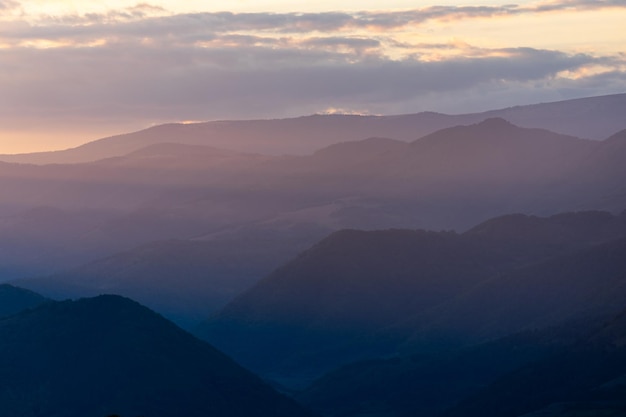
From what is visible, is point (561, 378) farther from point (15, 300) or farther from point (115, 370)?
point (15, 300)

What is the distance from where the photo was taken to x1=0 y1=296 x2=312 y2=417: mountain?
114 meters

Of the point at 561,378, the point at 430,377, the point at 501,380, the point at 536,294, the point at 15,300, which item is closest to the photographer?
the point at 561,378

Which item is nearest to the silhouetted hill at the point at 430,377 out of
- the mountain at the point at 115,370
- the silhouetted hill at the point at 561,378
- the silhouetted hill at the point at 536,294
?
the silhouetted hill at the point at 561,378

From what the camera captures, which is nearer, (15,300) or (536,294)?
(536,294)

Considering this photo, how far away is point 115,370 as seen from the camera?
11775 cm

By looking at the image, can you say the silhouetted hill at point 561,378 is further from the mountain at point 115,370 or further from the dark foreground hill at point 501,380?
the mountain at point 115,370

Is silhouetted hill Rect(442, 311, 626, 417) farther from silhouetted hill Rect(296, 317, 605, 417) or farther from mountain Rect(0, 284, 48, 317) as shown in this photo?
mountain Rect(0, 284, 48, 317)

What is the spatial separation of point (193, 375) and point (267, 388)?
806 cm

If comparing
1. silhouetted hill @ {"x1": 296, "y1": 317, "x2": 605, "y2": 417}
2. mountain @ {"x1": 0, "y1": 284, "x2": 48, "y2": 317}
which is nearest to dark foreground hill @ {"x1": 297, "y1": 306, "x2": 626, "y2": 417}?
silhouetted hill @ {"x1": 296, "y1": 317, "x2": 605, "y2": 417}

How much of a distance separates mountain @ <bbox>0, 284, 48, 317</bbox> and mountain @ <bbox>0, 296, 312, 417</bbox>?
139 feet

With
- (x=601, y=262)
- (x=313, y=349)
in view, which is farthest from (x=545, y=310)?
(x=313, y=349)

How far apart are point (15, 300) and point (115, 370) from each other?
65112 mm

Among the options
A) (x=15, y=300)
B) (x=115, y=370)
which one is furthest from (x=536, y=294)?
(x=115, y=370)

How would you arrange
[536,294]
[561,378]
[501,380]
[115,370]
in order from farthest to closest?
[536,294] → [501,380] → [561,378] → [115,370]
